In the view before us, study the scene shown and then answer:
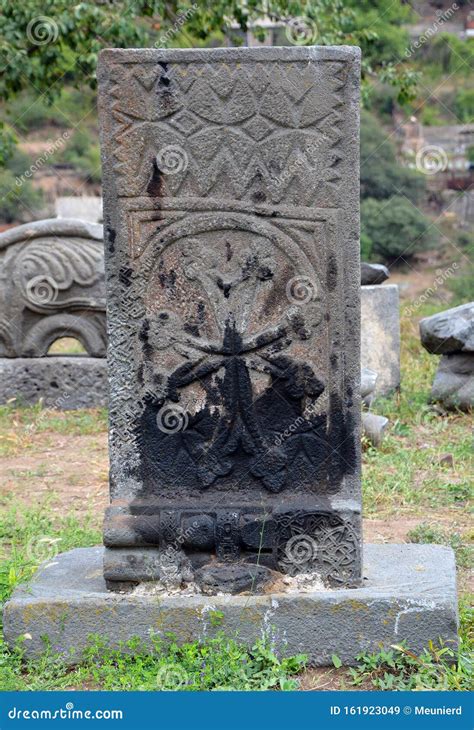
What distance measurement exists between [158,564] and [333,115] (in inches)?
62.1

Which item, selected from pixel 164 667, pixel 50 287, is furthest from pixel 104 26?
pixel 164 667

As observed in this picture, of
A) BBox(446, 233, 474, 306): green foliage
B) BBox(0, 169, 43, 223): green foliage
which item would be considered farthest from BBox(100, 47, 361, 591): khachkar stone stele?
BBox(0, 169, 43, 223): green foliage

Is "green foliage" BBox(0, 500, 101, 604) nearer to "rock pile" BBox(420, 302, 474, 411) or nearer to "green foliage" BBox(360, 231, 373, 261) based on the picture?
"rock pile" BBox(420, 302, 474, 411)

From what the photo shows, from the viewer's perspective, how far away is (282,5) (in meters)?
8.41

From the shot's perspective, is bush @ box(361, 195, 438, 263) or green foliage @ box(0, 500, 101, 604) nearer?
green foliage @ box(0, 500, 101, 604)

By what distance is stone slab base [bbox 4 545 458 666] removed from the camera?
3.42m

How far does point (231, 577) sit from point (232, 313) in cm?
87

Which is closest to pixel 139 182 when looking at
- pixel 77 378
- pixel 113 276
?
pixel 113 276

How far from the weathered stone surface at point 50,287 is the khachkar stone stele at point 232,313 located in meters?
4.11

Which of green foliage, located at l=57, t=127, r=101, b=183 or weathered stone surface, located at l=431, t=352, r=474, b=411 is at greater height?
green foliage, located at l=57, t=127, r=101, b=183

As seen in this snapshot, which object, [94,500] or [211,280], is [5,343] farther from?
[211,280]

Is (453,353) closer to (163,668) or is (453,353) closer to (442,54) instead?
(163,668)

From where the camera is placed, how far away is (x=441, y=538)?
4.79 metres

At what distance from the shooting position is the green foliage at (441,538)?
457 cm
